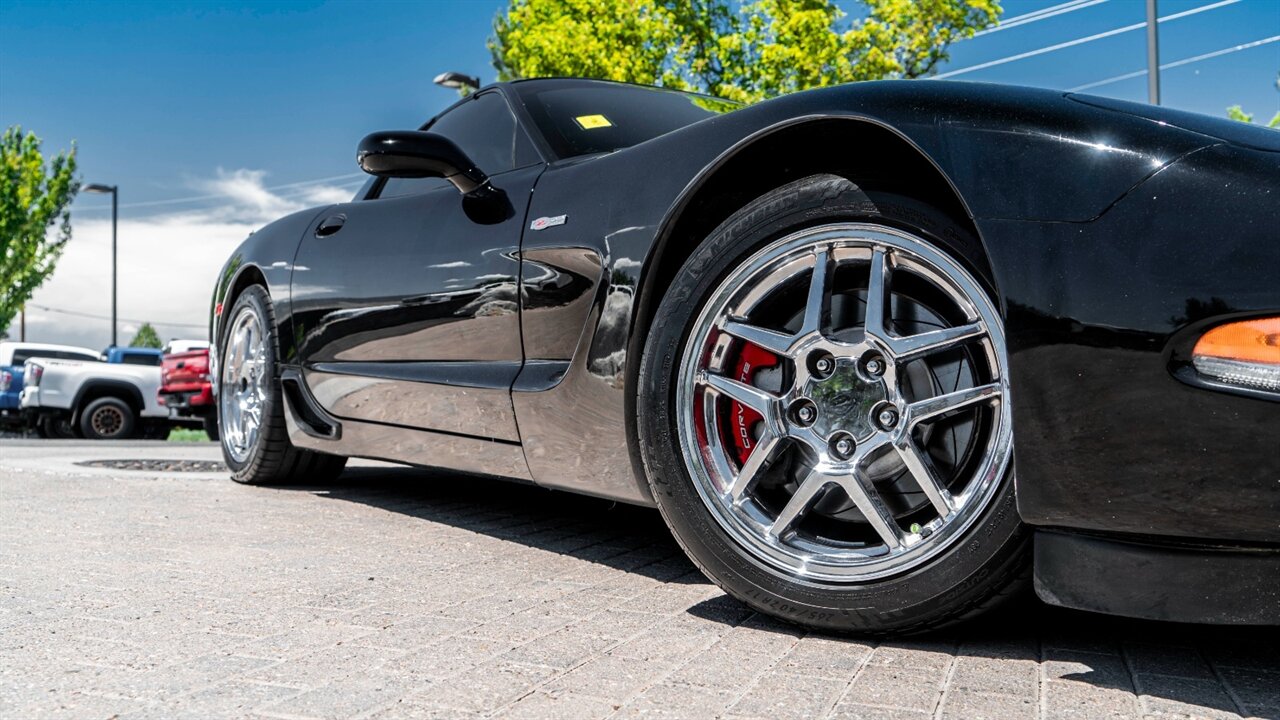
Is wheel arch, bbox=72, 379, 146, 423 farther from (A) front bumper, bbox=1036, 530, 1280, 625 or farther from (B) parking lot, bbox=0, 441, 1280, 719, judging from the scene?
(A) front bumper, bbox=1036, 530, 1280, 625

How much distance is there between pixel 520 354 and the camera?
2982mm

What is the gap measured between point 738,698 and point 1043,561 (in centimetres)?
58

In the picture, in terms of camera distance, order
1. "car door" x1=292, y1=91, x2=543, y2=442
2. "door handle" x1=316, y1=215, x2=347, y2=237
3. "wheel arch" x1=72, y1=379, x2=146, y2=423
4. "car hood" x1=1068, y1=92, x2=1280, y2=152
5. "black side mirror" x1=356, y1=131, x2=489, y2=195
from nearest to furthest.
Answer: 1. "car hood" x1=1068, y1=92, x2=1280, y2=152
2. "car door" x1=292, y1=91, x2=543, y2=442
3. "black side mirror" x1=356, y1=131, x2=489, y2=195
4. "door handle" x1=316, y1=215, x2=347, y2=237
5. "wheel arch" x1=72, y1=379, x2=146, y2=423

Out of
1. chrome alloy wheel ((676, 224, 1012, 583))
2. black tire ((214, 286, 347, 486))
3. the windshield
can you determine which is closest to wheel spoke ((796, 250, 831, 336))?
chrome alloy wheel ((676, 224, 1012, 583))

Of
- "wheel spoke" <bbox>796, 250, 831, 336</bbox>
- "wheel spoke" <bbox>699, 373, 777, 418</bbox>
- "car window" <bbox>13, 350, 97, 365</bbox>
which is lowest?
"car window" <bbox>13, 350, 97, 365</bbox>

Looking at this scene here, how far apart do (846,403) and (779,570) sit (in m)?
0.37

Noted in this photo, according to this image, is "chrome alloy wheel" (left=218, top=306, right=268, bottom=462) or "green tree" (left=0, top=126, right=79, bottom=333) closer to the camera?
"chrome alloy wheel" (left=218, top=306, right=268, bottom=462)

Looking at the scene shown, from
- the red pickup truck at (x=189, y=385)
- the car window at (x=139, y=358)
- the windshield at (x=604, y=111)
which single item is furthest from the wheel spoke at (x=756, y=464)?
the car window at (x=139, y=358)

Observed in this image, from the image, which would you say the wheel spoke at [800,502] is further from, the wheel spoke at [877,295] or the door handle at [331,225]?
the door handle at [331,225]

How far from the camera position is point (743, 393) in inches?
90.7

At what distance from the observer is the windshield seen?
3352 millimetres

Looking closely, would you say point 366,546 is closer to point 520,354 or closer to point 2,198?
point 520,354

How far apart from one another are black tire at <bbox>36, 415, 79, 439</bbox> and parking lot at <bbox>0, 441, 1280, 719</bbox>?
48.0 ft

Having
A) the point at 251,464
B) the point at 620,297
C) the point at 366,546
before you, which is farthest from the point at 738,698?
the point at 251,464
